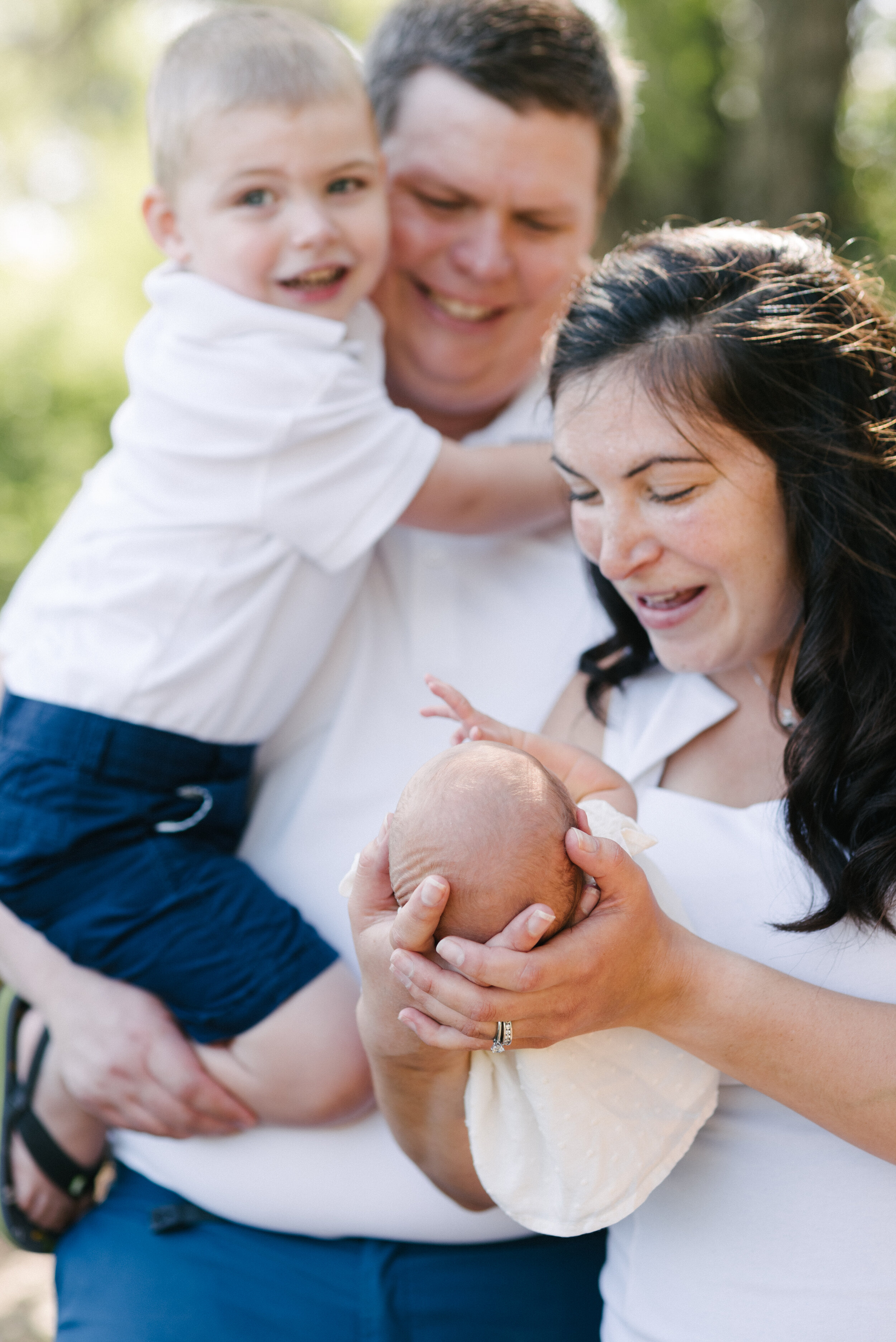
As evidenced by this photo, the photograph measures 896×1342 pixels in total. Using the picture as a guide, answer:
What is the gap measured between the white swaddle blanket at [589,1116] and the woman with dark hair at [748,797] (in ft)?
0.21

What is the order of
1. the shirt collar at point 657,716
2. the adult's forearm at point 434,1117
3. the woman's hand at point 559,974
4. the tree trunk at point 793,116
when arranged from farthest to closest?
the tree trunk at point 793,116 < the shirt collar at point 657,716 < the adult's forearm at point 434,1117 < the woman's hand at point 559,974

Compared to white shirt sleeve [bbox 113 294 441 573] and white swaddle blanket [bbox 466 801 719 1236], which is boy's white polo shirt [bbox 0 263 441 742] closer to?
white shirt sleeve [bbox 113 294 441 573]

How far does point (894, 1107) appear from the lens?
4.81 feet

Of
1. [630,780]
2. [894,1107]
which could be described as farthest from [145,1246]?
[894,1107]

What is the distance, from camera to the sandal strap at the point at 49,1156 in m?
2.18

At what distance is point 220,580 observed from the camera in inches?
81.5

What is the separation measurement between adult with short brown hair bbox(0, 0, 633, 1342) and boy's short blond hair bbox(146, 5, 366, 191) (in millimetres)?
246

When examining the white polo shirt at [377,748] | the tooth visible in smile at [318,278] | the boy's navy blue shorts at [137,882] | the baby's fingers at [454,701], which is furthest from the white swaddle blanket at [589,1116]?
the tooth visible in smile at [318,278]

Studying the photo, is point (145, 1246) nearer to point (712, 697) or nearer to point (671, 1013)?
point (671, 1013)

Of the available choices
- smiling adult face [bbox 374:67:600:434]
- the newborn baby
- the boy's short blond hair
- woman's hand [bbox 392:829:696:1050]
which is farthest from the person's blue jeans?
the boy's short blond hair

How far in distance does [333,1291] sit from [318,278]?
193 centimetres

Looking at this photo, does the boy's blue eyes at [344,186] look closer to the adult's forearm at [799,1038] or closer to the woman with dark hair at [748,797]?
the woman with dark hair at [748,797]

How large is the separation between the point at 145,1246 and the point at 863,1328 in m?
1.26

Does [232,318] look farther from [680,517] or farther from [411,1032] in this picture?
[411,1032]
